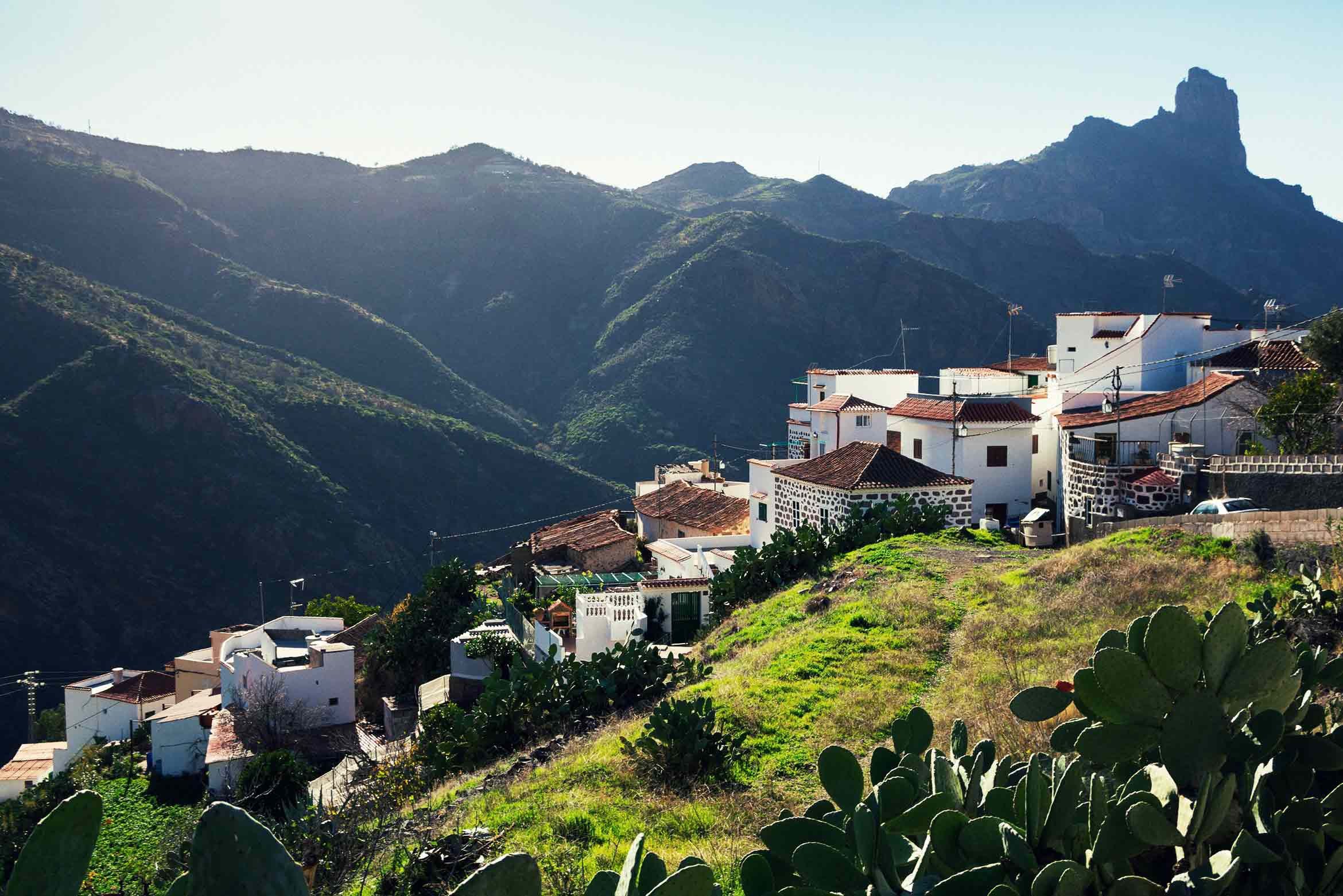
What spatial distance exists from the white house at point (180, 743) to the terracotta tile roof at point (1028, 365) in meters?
26.1

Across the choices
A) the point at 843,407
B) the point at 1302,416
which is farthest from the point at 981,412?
the point at 1302,416

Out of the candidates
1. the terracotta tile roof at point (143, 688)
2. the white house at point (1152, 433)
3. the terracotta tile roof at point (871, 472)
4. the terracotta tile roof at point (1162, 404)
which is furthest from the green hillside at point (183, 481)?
the white house at point (1152, 433)

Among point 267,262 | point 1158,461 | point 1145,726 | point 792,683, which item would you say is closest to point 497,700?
point 792,683

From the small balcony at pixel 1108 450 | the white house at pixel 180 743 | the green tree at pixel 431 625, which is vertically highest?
the small balcony at pixel 1108 450

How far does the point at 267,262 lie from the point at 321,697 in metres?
72.9

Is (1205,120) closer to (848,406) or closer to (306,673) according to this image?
(848,406)

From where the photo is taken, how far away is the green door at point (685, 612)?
16.6 meters

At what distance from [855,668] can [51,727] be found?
3386 cm

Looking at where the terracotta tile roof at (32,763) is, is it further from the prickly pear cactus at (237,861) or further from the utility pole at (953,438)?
the prickly pear cactus at (237,861)

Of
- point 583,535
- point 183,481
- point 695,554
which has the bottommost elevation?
point 583,535

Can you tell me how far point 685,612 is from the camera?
1675 cm

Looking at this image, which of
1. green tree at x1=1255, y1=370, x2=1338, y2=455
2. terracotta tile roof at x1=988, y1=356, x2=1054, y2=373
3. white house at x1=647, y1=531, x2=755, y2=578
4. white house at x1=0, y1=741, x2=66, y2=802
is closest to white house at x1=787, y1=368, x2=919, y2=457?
white house at x1=647, y1=531, x2=755, y2=578

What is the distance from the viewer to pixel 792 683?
9.23 m

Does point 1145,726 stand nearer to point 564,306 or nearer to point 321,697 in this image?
point 321,697
